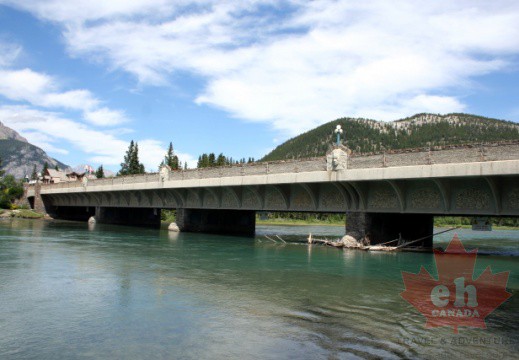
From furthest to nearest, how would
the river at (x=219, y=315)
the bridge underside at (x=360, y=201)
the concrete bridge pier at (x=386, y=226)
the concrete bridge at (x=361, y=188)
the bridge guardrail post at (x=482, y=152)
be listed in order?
the concrete bridge pier at (x=386, y=226), the bridge underside at (x=360, y=201), the concrete bridge at (x=361, y=188), the bridge guardrail post at (x=482, y=152), the river at (x=219, y=315)

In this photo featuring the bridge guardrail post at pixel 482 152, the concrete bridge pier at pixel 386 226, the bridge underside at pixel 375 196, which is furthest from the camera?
the concrete bridge pier at pixel 386 226

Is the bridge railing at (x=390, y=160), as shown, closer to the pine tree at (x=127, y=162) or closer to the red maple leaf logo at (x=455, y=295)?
the red maple leaf logo at (x=455, y=295)

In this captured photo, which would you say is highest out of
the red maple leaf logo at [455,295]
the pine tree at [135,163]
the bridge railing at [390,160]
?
the pine tree at [135,163]

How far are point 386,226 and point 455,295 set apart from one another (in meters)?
18.1

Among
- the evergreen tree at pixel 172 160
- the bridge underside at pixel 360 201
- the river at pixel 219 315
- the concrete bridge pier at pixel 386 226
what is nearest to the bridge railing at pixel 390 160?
the bridge underside at pixel 360 201

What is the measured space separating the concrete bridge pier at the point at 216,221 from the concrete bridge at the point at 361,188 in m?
0.11

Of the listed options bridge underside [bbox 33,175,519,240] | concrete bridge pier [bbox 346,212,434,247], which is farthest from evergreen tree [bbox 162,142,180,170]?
concrete bridge pier [bbox 346,212,434,247]

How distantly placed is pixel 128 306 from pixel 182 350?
4354mm

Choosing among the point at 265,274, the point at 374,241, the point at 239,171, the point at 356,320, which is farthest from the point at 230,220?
the point at 356,320

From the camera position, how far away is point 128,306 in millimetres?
12969

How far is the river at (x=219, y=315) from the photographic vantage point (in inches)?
367

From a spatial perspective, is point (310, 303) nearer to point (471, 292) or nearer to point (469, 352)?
point (469, 352)

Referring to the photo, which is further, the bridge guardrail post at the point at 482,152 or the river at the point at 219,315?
the bridge guardrail post at the point at 482,152

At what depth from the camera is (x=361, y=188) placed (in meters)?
30.7
